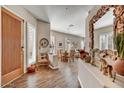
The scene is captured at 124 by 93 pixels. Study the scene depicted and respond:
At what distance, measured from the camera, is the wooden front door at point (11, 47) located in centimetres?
379

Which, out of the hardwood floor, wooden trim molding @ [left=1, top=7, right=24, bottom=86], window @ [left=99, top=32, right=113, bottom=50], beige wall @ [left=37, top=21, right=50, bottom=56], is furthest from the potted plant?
beige wall @ [left=37, top=21, right=50, bottom=56]

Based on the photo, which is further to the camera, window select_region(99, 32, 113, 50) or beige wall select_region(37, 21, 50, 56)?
beige wall select_region(37, 21, 50, 56)

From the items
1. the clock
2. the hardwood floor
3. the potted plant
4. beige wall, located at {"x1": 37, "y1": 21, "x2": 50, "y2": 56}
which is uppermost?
beige wall, located at {"x1": 37, "y1": 21, "x2": 50, "y2": 56}

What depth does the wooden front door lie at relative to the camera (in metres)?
3.79

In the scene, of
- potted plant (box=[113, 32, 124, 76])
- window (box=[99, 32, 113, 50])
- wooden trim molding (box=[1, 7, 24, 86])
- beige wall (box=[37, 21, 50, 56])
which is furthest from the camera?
beige wall (box=[37, 21, 50, 56])

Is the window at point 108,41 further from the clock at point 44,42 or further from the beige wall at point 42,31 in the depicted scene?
the clock at point 44,42

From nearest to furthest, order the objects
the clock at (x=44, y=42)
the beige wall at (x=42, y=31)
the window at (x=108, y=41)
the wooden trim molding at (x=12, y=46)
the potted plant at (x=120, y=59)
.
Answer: the potted plant at (x=120, y=59) < the window at (x=108, y=41) < the wooden trim molding at (x=12, y=46) < the beige wall at (x=42, y=31) < the clock at (x=44, y=42)

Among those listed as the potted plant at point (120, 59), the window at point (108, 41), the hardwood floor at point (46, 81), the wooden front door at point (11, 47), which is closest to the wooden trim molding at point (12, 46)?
the wooden front door at point (11, 47)

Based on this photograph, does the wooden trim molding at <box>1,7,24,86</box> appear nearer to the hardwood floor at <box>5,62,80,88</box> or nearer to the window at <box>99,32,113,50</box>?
the hardwood floor at <box>5,62,80,88</box>

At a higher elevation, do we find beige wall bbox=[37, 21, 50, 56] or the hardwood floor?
beige wall bbox=[37, 21, 50, 56]

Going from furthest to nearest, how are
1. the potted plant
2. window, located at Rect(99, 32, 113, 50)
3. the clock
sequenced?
the clock, window, located at Rect(99, 32, 113, 50), the potted plant

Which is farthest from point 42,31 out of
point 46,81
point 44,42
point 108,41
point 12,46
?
point 108,41
